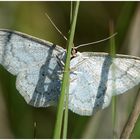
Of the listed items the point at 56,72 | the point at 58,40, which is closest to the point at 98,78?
the point at 56,72

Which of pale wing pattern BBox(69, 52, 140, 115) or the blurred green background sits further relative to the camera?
the blurred green background

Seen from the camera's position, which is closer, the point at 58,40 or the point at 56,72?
the point at 56,72

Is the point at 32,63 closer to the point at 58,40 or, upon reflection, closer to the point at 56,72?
the point at 56,72

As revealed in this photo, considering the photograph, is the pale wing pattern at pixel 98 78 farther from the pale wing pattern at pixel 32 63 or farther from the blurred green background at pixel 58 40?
the blurred green background at pixel 58 40

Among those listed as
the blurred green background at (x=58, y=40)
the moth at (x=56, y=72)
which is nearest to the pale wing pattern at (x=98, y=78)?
the moth at (x=56, y=72)

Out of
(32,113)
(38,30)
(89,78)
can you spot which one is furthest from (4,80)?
(89,78)

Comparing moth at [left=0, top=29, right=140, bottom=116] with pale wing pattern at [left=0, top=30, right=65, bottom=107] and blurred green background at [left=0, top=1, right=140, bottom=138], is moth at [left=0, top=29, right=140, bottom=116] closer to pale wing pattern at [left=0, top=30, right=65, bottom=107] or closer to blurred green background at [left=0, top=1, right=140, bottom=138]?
pale wing pattern at [left=0, top=30, right=65, bottom=107]

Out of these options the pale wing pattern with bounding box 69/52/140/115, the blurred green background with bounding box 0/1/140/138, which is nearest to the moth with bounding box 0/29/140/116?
the pale wing pattern with bounding box 69/52/140/115
